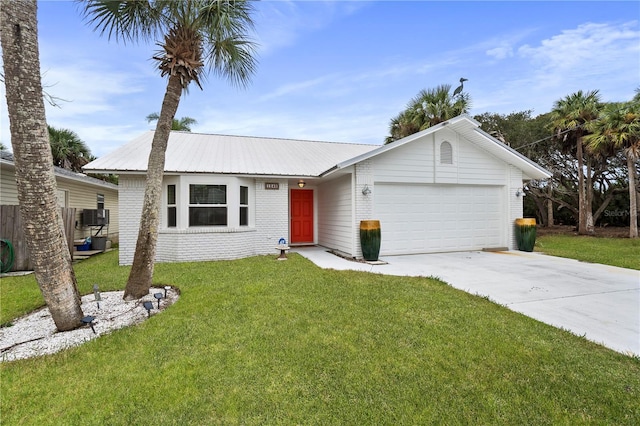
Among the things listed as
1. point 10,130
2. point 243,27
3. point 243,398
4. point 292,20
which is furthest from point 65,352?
point 292,20

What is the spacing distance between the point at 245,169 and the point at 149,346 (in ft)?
22.8

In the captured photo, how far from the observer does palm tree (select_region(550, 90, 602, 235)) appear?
15.4m

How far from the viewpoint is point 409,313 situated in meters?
4.51

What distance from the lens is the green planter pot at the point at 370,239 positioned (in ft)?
29.0

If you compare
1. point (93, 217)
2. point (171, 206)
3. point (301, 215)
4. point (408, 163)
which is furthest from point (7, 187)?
point (408, 163)

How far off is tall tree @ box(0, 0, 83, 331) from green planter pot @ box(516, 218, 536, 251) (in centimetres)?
1225

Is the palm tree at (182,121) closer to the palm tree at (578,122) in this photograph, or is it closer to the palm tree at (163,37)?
the palm tree at (163,37)

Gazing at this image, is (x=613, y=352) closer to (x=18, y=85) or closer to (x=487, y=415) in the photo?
(x=487, y=415)

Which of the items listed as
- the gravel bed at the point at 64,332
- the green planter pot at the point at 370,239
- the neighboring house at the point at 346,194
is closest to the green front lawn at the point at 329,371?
the gravel bed at the point at 64,332

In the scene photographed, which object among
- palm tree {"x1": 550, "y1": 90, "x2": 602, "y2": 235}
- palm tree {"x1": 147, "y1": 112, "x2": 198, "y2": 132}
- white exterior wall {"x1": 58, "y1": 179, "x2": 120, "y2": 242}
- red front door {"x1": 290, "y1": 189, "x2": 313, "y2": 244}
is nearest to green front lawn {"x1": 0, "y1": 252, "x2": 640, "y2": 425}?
red front door {"x1": 290, "y1": 189, "x2": 313, "y2": 244}

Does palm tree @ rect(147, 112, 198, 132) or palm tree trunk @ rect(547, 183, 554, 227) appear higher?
palm tree @ rect(147, 112, 198, 132)

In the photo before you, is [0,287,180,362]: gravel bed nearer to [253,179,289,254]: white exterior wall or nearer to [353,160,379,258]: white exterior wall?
[253,179,289,254]: white exterior wall

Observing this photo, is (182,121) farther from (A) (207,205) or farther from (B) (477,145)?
(B) (477,145)

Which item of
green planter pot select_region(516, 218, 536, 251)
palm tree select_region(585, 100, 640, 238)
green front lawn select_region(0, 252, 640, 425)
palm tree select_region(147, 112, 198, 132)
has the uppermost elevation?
palm tree select_region(147, 112, 198, 132)
